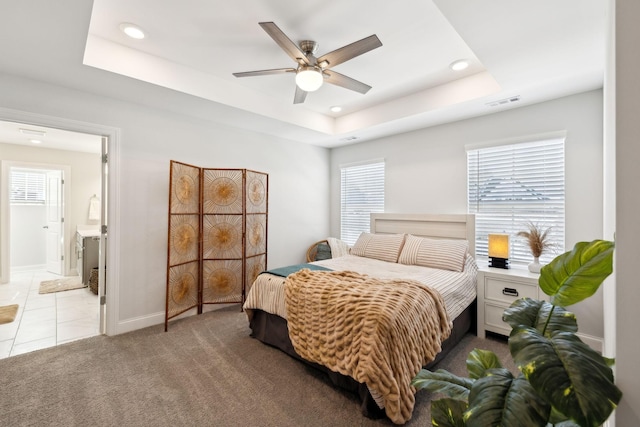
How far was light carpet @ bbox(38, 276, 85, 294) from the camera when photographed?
4.64 metres

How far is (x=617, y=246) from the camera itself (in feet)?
2.44

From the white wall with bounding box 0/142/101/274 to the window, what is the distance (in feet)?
17.1

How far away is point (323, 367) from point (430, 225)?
8.24 feet

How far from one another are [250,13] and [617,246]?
98.0 inches

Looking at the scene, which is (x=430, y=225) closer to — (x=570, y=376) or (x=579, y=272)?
(x=579, y=272)

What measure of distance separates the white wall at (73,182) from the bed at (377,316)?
5173 millimetres

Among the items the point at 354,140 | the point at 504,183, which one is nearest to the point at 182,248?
the point at 354,140

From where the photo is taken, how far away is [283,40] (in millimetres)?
2031

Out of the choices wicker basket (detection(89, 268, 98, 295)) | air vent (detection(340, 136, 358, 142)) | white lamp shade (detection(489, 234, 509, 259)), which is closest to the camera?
white lamp shade (detection(489, 234, 509, 259))

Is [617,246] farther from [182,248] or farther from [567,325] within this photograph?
[182,248]

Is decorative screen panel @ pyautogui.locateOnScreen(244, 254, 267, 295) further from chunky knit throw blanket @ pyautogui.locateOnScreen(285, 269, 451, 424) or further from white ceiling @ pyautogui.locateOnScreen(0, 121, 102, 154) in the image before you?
white ceiling @ pyautogui.locateOnScreen(0, 121, 102, 154)

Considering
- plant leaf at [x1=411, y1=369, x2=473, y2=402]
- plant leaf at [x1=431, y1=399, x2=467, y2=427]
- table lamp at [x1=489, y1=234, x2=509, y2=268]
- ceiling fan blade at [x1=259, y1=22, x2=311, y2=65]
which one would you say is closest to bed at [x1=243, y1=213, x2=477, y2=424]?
table lamp at [x1=489, y1=234, x2=509, y2=268]

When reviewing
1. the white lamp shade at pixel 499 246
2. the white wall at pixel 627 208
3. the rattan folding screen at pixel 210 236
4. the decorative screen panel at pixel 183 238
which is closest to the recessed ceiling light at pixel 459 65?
the white lamp shade at pixel 499 246

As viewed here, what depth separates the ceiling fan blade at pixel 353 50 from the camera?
6.47 feet
